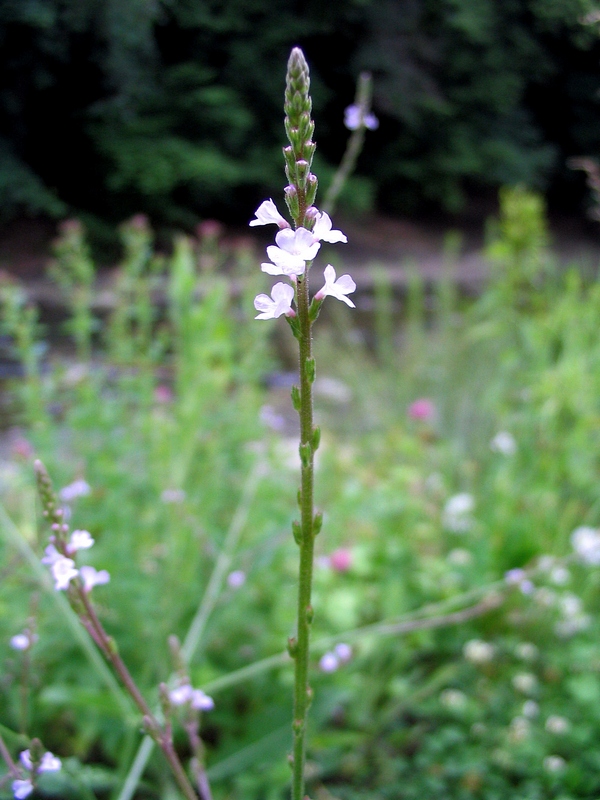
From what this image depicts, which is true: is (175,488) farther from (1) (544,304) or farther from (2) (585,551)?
(1) (544,304)

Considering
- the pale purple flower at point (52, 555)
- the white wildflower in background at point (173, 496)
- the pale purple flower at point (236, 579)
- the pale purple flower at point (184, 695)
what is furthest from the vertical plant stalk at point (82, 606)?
the white wildflower in background at point (173, 496)

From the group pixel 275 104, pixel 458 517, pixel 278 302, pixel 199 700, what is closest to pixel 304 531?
pixel 278 302

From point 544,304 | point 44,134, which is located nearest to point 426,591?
point 544,304

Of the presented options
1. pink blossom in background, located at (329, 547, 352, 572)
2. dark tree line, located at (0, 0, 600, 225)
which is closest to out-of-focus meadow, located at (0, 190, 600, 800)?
pink blossom in background, located at (329, 547, 352, 572)

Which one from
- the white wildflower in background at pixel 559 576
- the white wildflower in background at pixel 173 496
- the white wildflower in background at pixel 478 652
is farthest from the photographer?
the white wildflower in background at pixel 559 576

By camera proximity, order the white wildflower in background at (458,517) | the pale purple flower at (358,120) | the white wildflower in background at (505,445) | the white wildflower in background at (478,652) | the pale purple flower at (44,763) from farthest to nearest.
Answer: the white wildflower in background at (505,445) < the white wildflower in background at (458,517) < the white wildflower in background at (478,652) < the pale purple flower at (358,120) < the pale purple flower at (44,763)

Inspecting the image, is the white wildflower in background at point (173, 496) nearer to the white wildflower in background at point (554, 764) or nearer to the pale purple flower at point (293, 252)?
the white wildflower in background at point (554, 764)

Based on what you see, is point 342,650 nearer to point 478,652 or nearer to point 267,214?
point 267,214
